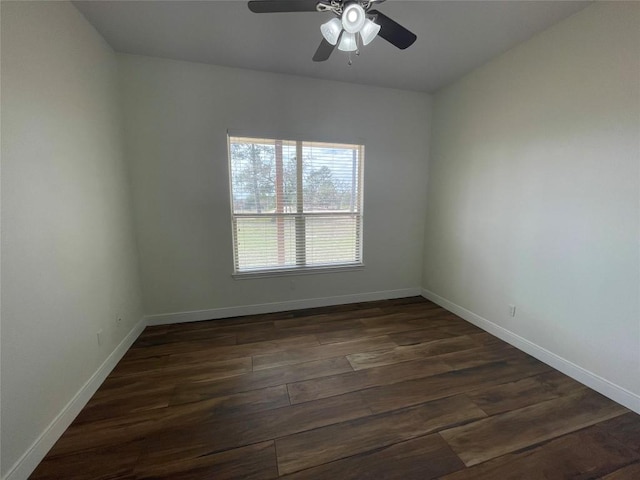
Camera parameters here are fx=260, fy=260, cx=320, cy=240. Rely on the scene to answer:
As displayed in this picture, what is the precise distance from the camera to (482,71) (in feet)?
8.91

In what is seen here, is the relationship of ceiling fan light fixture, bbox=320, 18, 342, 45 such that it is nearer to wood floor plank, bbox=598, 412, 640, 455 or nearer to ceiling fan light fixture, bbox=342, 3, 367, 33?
ceiling fan light fixture, bbox=342, 3, 367, 33

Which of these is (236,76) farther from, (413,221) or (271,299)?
(413,221)

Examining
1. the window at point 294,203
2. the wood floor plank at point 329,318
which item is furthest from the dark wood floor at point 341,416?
the window at point 294,203

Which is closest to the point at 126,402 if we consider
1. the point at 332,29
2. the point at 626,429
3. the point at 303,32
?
the point at 332,29

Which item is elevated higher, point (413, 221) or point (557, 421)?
point (413, 221)

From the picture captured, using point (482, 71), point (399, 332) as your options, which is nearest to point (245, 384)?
point (399, 332)

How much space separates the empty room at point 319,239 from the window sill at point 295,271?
24mm

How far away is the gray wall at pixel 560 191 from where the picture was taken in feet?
5.77

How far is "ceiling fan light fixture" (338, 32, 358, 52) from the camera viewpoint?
5.50ft

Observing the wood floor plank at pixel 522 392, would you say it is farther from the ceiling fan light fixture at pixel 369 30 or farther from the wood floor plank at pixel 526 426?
the ceiling fan light fixture at pixel 369 30

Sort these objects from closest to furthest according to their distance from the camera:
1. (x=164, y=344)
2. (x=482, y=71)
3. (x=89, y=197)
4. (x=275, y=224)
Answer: (x=89, y=197) → (x=164, y=344) → (x=482, y=71) → (x=275, y=224)

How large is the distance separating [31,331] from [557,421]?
316cm

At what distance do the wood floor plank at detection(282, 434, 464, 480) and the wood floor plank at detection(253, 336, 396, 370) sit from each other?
96 cm

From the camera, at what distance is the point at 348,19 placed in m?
1.44
